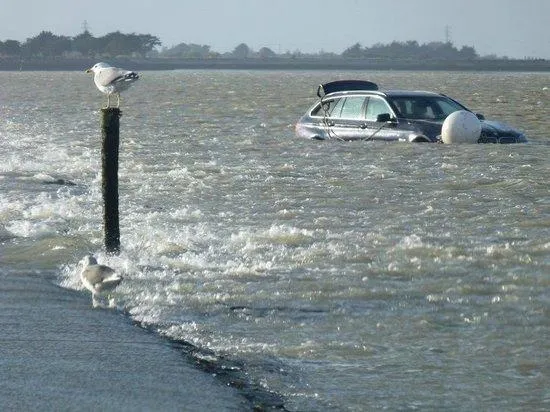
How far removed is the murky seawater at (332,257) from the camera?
361 inches

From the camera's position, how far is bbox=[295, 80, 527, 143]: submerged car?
23266 millimetres

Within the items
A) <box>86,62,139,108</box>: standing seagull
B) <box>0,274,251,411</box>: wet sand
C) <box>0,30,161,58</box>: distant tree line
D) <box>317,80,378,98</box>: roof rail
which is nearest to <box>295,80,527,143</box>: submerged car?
<box>317,80,378,98</box>: roof rail

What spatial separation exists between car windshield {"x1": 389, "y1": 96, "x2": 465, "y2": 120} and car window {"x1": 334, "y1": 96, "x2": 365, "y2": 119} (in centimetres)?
79

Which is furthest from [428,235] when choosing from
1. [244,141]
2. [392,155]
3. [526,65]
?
[526,65]

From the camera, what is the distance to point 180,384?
28.3 feet

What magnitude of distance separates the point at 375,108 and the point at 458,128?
1386 mm

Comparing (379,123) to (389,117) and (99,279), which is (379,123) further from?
(99,279)

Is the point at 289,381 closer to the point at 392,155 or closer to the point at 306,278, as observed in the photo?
the point at 306,278

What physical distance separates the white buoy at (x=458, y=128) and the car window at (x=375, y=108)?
911mm

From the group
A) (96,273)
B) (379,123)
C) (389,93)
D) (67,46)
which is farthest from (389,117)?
(67,46)

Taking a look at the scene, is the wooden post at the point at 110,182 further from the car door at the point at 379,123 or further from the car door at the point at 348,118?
the car door at the point at 348,118

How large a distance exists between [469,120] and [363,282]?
11.8 metres

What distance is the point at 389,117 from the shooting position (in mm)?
23203

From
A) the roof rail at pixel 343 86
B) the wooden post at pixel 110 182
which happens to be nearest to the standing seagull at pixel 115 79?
the wooden post at pixel 110 182
